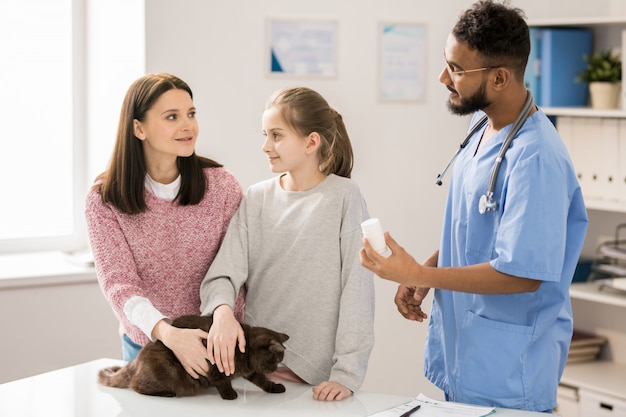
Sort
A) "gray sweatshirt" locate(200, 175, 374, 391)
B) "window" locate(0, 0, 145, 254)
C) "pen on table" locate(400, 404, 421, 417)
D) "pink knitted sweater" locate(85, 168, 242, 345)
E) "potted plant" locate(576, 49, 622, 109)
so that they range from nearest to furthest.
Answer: "pen on table" locate(400, 404, 421, 417) → "gray sweatshirt" locate(200, 175, 374, 391) → "pink knitted sweater" locate(85, 168, 242, 345) → "potted plant" locate(576, 49, 622, 109) → "window" locate(0, 0, 145, 254)

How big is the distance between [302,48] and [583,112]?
3.70 ft

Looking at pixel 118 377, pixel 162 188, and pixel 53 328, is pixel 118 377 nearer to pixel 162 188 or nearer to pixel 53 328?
pixel 162 188

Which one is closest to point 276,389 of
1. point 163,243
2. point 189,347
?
point 189,347

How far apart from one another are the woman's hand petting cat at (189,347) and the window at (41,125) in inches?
73.9

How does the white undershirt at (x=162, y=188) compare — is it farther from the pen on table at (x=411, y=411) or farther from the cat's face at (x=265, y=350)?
the pen on table at (x=411, y=411)

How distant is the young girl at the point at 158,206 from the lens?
2.06 metres

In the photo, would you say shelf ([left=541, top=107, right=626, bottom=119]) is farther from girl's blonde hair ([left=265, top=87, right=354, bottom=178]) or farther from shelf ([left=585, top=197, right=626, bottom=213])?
girl's blonde hair ([left=265, top=87, right=354, bottom=178])

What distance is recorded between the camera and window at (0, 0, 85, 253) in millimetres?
3479

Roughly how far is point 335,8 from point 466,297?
1900 millimetres

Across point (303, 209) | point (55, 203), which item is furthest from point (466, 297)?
point (55, 203)

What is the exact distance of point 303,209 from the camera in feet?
6.57

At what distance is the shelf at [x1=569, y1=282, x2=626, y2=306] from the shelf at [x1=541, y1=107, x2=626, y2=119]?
67 cm

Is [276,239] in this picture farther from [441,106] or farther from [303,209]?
[441,106]

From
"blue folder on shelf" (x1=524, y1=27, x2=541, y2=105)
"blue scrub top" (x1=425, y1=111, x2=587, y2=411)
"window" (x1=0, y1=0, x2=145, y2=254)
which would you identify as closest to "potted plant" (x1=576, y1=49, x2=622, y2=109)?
"blue folder on shelf" (x1=524, y1=27, x2=541, y2=105)
